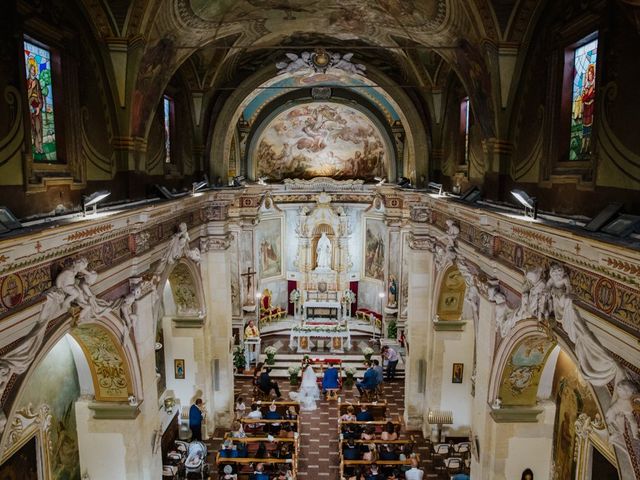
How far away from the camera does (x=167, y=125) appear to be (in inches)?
548

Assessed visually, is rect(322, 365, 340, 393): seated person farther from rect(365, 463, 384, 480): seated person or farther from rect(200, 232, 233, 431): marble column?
rect(365, 463, 384, 480): seated person

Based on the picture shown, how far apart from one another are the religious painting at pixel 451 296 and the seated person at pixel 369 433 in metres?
3.67

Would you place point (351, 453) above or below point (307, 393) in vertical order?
above

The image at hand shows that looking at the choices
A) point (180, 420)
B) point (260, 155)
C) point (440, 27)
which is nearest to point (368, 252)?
point (260, 155)

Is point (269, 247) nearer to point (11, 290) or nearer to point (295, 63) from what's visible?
point (295, 63)

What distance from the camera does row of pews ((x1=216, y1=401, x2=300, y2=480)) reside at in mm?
12719

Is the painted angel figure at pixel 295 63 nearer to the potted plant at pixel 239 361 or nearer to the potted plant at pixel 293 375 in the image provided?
the potted plant at pixel 293 375

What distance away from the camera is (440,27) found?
1095 centimetres

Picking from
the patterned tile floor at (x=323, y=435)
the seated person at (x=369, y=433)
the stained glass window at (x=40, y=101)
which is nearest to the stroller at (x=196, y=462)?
the patterned tile floor at (x=323, y=435)

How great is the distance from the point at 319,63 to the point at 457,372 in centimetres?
976

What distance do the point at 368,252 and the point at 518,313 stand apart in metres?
17.7

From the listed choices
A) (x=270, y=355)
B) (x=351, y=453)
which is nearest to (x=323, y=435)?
(x=351, y=453)

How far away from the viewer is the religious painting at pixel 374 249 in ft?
83.9

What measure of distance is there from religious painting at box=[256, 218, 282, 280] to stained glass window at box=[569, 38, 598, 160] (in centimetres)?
1801
